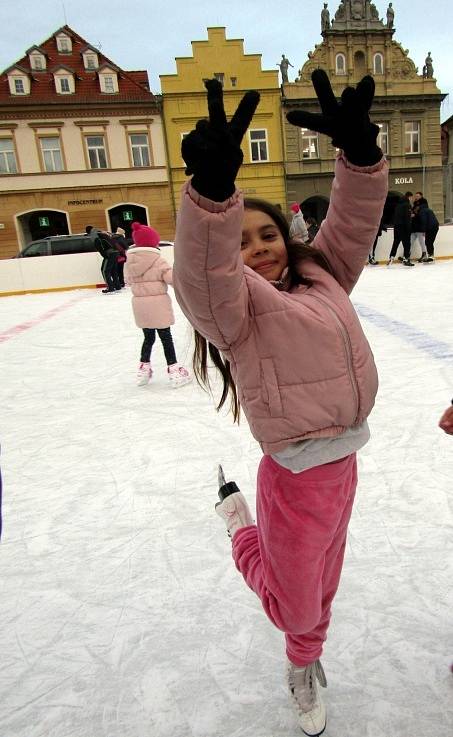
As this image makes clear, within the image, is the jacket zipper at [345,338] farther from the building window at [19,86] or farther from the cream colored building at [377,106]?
the building window at [19,86]

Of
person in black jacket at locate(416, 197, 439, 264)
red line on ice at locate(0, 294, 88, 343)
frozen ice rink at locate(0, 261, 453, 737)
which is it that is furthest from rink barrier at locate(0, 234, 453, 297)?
frozen ice rink at locate(0, 261, 453, 737)

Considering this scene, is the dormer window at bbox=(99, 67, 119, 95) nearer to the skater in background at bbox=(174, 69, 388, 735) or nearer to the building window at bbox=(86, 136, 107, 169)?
the building window at bbox=(86, 136, 107, 169)

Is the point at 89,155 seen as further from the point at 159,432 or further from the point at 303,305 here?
the point at 303,305

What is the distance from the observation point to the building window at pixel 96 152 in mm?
19781

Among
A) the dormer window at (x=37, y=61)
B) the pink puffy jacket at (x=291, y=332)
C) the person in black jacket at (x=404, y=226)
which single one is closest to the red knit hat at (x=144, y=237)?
the pink puffy jacket at (x=291, y=332)

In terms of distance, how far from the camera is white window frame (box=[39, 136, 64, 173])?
1952 cm

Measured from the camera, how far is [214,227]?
2.47 ft

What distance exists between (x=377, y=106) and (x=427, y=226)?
42.9ft

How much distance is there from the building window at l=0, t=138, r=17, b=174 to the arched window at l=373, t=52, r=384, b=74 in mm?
16234

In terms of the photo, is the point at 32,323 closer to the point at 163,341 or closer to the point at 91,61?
the point at 163,341


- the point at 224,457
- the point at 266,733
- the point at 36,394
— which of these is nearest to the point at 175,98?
the point at 36,394

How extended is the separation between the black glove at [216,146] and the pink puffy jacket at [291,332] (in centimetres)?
9

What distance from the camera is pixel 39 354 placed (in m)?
5.05

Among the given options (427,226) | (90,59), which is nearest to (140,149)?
(90,59)
